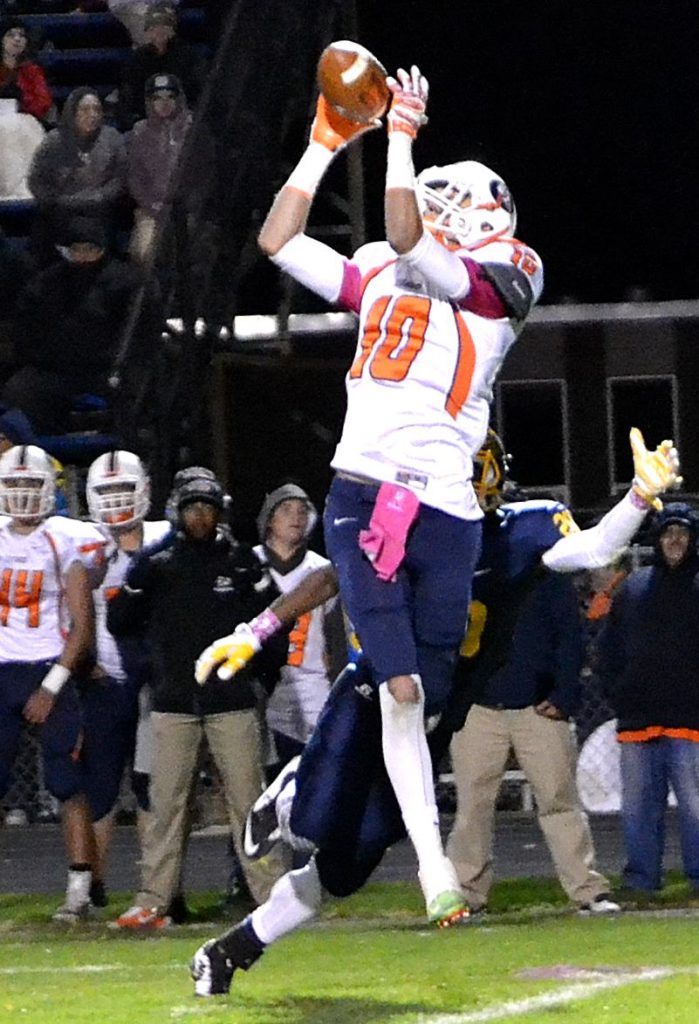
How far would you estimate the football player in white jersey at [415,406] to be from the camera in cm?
623

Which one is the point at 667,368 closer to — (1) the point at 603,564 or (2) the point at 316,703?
(2) the point at 316,703

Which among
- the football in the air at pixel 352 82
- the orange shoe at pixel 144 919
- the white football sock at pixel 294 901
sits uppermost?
the football in the air at pixel 352 82

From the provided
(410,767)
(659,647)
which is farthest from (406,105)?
(659,647)

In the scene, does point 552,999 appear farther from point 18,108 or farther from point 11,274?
point 18,108

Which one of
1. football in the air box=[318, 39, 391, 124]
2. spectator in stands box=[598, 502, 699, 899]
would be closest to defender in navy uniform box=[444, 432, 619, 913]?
spectator in stands box=[598, 502, 699, 899]

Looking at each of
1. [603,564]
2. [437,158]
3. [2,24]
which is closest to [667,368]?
[437,158]

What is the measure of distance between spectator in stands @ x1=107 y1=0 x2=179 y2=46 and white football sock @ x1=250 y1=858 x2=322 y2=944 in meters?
8.55

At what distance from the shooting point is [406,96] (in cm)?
623

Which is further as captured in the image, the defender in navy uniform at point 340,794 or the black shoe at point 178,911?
the black shoe at point 178,911

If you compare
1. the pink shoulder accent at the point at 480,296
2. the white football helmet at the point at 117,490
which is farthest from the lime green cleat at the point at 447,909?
the white football helmet at the point at 117,490

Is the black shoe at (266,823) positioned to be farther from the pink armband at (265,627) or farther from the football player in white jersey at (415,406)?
the football player in white jersey at (415,406)

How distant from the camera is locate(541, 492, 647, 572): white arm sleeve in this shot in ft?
21.5

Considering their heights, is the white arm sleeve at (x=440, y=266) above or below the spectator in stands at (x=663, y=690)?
above

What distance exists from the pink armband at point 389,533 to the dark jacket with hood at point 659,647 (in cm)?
387
